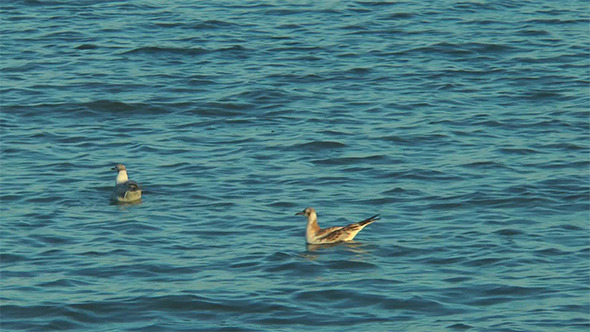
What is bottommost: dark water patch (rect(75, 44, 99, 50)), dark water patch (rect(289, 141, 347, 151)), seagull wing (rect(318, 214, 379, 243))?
dark water patch (rect(289, 141, 347, 151))

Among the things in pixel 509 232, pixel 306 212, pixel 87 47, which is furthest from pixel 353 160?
pixel 87 47

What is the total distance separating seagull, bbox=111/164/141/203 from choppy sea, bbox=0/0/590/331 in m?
0.20

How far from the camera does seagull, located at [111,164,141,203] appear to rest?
19.0m

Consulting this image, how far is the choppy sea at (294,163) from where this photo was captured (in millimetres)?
14648

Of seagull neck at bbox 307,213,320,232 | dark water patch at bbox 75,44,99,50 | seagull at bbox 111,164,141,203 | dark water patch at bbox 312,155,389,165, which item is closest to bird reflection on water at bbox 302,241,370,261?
seagull neck at bbox 307,213,320,232

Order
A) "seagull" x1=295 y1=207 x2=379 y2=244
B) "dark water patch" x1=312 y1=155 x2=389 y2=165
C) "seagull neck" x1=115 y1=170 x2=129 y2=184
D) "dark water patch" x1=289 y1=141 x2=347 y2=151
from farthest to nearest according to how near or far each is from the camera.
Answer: "dark water patch" x1=289 y1=141 x2=347 y2=151 → "dark water patch" x1=312 y1=155 x2=389 y2=165 → "seagull neck" x1=115 y1=170 x2=129 y2=184 → "seagull" x1=295 y1=207 x2=379 y2=244

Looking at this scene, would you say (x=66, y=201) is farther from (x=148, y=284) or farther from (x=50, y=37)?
(x=50, y=37)

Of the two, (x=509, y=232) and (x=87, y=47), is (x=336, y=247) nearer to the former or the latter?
(x=509, y=232)

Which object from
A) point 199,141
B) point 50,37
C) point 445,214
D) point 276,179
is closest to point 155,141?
point 199,141

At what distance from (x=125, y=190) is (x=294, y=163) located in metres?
3.29

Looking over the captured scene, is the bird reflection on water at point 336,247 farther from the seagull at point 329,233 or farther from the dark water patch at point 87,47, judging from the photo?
the dark water patch at point 87,47

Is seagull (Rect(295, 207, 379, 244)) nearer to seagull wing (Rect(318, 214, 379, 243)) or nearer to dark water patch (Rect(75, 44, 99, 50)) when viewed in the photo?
seagull wing (Rect(318, 214, 379, 243))

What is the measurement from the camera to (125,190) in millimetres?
19016

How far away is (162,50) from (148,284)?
48.8ft
